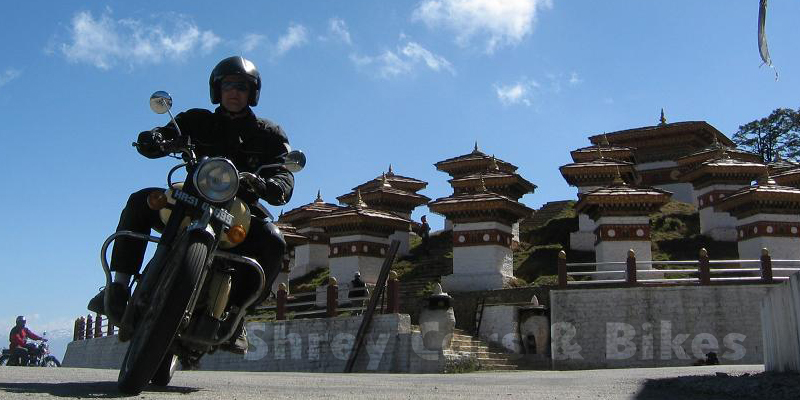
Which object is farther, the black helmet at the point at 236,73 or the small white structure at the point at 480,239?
the small white structure at the point at 480,239

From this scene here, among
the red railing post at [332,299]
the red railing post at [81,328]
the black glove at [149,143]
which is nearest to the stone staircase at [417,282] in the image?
the red railing post at [332,299]

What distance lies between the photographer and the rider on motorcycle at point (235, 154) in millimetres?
6070

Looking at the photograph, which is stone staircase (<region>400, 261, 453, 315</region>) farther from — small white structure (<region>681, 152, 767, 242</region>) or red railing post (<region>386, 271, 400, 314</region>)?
small white structure (<region>681, 152, 767, 242</region>)

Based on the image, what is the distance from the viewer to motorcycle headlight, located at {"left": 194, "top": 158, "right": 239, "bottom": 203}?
557 centimetres

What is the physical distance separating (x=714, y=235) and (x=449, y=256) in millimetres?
11892

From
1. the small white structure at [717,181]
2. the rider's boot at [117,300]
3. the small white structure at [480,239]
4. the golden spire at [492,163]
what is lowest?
the rider's boot at [117,300]

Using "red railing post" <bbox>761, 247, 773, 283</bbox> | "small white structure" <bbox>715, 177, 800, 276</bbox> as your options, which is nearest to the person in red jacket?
"red railing post" <bbox>761, 247, 773, 283</bbox>

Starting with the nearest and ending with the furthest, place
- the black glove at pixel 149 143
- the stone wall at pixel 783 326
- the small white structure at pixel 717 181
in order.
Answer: the black glove at pixel 149 143 → the stone wall at pixel 783 326 → the small white structure at pixel 717 181

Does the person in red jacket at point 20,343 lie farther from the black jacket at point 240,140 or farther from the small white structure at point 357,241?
the black jacket at point 240,140

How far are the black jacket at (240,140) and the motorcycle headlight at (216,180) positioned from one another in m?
0.86

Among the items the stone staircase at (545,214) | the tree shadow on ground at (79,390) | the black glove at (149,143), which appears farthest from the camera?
the stone staircase at (545,214)

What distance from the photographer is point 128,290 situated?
5957mm

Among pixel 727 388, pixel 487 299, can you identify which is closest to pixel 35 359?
pixel 487 299

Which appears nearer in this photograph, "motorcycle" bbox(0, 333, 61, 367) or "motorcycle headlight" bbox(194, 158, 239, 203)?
"motorcycle headlight" bbox(194, 158, 239, 203)
